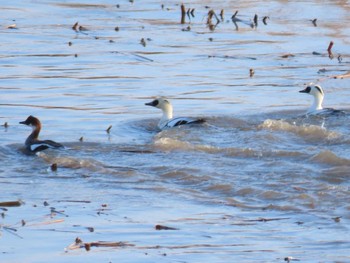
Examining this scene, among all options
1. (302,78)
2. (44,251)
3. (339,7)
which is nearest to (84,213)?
(44,251)

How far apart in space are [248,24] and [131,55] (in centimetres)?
396

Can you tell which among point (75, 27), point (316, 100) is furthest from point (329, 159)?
point (75, 27)

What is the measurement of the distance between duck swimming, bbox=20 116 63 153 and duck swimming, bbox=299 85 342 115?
4064mm

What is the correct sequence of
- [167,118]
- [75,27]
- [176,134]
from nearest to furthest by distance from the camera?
[176,134], [167,118], [75,27]

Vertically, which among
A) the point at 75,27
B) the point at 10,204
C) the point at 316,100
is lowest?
the point at 10,204

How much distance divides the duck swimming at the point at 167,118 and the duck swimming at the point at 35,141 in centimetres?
195

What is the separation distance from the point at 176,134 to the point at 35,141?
213cm

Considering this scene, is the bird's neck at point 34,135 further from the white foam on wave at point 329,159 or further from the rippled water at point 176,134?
the white foam on wave at point 329,159

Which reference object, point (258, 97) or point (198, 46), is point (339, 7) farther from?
point (258, 97)

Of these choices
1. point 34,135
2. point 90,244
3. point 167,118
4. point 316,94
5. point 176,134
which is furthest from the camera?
point 316,94

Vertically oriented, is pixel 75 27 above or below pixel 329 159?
above

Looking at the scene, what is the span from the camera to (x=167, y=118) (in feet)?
51.1

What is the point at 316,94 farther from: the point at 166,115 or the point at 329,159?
the point at 329,159

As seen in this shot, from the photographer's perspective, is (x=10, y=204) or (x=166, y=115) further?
(x=166, y=115)
